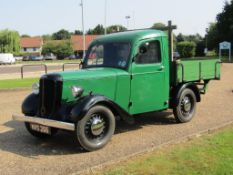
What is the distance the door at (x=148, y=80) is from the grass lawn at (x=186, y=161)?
1.40 m

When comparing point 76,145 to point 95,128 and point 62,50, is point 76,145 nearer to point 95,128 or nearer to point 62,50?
point 95,128

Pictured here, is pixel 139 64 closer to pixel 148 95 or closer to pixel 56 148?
pixel 148 95

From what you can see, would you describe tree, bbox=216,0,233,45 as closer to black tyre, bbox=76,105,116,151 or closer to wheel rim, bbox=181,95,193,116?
wheel rim, bbox=181,95,193,116

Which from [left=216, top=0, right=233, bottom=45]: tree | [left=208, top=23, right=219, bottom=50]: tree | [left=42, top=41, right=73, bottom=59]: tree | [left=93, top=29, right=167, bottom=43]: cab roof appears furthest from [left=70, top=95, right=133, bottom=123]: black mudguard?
[left=42, top=41, right=73, bottom=59]: tree

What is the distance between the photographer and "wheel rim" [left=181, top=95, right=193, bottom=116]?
9680 millimetres

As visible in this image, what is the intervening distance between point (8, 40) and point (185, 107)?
92124 millimetres

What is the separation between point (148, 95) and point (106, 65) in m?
1.06

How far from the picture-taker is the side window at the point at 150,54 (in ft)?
27.6

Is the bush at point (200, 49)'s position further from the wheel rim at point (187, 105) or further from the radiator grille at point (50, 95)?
the radiator grille at point (50, 95)

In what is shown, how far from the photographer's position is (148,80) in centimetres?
855

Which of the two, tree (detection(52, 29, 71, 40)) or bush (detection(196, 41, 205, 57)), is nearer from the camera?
bush (detection(196, 41, 205, 57))

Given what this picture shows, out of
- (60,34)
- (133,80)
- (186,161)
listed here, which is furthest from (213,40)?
(60,34)

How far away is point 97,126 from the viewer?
24.2 ft

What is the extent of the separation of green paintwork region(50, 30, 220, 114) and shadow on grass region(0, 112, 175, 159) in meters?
0.80
